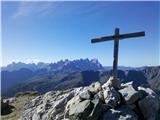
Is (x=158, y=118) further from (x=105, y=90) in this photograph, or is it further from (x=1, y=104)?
(x=1, y=104)

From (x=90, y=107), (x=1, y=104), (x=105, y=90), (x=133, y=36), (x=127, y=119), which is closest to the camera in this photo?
(x=127, y=119)

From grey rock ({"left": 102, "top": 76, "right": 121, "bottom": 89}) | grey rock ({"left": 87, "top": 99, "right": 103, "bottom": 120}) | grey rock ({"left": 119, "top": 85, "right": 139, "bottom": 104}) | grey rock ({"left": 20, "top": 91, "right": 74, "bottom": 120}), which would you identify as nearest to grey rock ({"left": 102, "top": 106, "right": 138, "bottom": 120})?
grey rock ({"left": 87, "top": 99, "right": 103, "bottom": 120})

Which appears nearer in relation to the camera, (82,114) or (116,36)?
(82,114)

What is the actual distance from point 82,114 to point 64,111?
11.0ft

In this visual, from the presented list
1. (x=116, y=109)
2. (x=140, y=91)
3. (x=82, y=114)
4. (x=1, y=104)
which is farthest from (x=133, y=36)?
(x=1, y=104)

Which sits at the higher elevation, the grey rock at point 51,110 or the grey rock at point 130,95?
the grey rock at point 130,95

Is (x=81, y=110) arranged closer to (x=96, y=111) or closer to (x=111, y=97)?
(x=96, y=111)

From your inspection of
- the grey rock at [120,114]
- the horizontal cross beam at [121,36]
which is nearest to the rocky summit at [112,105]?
the grey rock at [120,114]

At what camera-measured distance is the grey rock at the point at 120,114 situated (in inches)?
748

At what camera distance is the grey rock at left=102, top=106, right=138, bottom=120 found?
19.0m

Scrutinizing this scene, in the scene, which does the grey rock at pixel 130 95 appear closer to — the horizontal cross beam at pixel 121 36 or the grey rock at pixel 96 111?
the grey rock at pixel 96 111

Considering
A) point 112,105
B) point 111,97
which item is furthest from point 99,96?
point 112,105

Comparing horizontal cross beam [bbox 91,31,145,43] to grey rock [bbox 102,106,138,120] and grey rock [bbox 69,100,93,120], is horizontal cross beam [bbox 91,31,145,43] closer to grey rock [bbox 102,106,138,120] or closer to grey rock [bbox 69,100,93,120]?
grey rock [bbox 69,100,93,120]

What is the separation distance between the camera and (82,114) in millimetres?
19656
